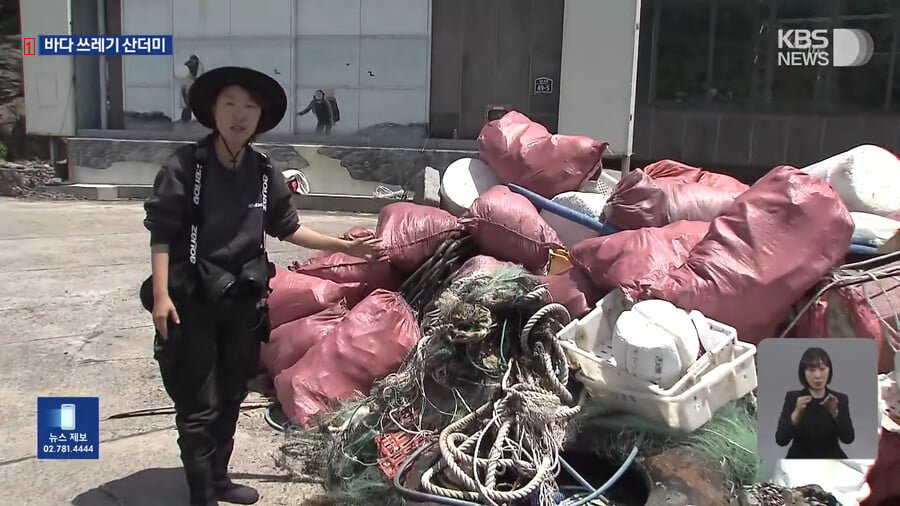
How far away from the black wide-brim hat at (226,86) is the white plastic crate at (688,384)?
1227mm

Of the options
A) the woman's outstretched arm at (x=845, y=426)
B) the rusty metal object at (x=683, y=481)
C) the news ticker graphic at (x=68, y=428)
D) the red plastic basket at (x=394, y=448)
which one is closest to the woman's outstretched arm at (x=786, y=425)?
the woman's outstretched arm at (x=845, y=426)

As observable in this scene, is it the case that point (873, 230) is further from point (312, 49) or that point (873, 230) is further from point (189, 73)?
point (189, 73)

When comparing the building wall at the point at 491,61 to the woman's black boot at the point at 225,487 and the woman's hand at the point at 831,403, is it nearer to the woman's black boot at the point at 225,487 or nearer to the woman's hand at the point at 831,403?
the woman's black boot at the point at 225,487

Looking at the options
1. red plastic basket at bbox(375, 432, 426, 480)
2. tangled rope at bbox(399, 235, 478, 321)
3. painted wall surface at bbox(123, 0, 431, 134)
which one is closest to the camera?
red plastic basket at bbox(375, 432, 426, 480)

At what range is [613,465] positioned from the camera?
2.27m

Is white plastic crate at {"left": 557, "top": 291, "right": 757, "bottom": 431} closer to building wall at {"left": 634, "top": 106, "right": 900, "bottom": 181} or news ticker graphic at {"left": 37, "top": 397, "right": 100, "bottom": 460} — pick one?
news ticker graphic at {"left": 37, "top": 397, "right": 100, "bottom": 460}

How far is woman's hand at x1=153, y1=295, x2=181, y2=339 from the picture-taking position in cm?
221

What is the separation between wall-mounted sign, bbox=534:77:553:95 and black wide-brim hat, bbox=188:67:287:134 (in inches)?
311

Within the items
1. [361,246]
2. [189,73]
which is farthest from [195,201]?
[189,73]

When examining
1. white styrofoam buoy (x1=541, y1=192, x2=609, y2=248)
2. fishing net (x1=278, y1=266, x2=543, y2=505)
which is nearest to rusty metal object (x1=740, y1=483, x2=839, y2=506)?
fishing net (x1=278, y1=266, x2=543, y2=505)

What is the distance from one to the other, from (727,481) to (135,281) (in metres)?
4.74

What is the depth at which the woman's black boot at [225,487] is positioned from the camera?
253cm

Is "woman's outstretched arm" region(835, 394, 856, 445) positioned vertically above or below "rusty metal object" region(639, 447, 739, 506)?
above

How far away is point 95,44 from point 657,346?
11.9 m
